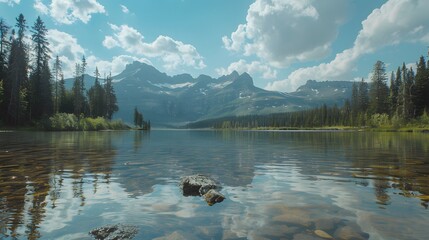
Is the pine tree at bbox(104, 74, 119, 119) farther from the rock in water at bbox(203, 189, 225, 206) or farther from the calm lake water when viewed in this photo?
the rock in water at bbox(203, 189, 225, 206)

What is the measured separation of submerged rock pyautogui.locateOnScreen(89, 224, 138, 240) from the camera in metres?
6.80

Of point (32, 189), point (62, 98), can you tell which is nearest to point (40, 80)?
point (62, 98)

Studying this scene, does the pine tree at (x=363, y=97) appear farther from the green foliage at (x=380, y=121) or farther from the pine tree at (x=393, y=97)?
the green foliage at (x=380, y=121)

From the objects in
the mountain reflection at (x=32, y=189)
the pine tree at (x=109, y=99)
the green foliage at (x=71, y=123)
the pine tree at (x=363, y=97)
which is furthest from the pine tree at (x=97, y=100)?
the pine tree at (x=363, y=97)

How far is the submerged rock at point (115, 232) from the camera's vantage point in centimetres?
680

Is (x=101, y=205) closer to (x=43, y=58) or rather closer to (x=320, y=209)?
(x=320, y=209)

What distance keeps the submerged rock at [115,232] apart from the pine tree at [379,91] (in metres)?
159

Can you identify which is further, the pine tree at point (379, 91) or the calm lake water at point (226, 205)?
the pine tree at point (379, 91)

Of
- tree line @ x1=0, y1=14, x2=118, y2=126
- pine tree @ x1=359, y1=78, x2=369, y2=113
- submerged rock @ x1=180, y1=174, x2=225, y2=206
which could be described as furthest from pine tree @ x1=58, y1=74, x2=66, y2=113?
pine tree @ x1=359, y1=78, x2=369, y2=113

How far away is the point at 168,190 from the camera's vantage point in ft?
40.2

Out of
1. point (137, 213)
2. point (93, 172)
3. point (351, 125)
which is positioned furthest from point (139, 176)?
point (351, 125)

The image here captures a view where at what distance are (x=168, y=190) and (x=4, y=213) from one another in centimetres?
563

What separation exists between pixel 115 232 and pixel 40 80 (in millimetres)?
93156

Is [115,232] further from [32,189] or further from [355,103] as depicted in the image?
[355,103]
